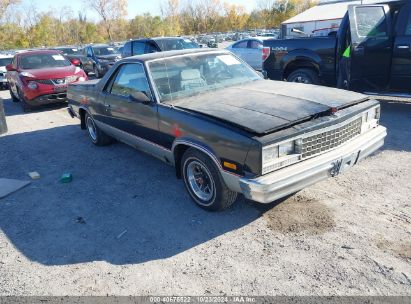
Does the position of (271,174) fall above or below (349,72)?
below

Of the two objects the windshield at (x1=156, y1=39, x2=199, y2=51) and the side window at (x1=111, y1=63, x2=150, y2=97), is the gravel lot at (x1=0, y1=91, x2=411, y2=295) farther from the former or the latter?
the windshield at (x1=156, y1=39, x2=199, y2=51)

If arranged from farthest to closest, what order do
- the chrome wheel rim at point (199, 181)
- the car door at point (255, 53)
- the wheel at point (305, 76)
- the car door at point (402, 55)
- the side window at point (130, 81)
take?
the car door at point (255, 53) < the wheel at point (305, 76) < the car door at point (402, 55) < the side window at point (130, 81) < the chrome wheel rim at point (199, 181)

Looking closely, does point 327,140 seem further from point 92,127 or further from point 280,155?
point 92,127

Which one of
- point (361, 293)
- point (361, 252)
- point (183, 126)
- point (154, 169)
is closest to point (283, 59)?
point (154, 169)

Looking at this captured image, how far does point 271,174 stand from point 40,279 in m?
2.19

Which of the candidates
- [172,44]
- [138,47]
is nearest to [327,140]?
[172,44]

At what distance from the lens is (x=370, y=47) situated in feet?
22.1

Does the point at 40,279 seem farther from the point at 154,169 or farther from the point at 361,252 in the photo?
the point at 361,252

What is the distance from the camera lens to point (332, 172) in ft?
11.3

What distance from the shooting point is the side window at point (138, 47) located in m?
13.4

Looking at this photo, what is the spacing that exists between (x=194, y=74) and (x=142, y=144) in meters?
1.17

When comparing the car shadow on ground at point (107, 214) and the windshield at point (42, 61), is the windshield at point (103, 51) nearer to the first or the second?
the windshield at point (42, 61)

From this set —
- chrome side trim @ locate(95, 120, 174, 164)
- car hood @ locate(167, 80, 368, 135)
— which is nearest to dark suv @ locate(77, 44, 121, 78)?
chrome side trim @ locate(95, 120, 174, 164)

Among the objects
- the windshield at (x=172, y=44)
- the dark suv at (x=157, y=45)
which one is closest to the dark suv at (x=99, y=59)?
the dark suv at (x=157, y=45)
